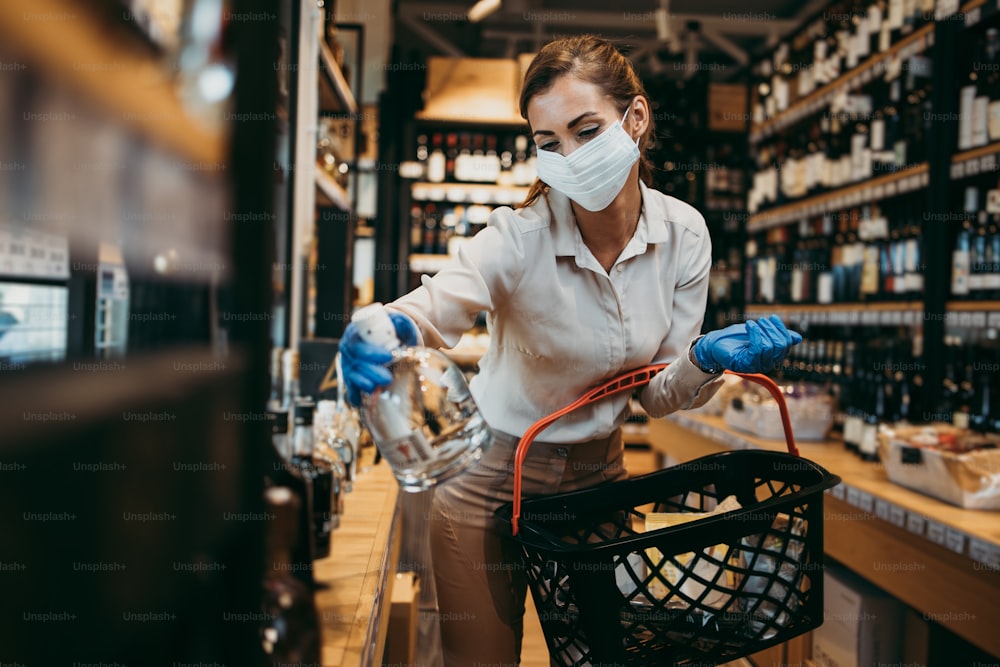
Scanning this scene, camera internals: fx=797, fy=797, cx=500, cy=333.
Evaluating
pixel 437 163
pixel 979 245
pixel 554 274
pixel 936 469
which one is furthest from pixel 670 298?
pixel 437 163

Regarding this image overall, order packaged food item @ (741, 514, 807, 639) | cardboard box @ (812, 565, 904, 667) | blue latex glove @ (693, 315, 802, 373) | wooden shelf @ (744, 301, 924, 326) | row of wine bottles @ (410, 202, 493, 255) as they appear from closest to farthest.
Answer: packaged food item @ (741, 514, 807, 639) < blue latex glove @ (693, 315, 802, 373) < cardboard box @ (812, 565, 904, 667) < wooden shelf @ (744, 301, 924, 326) < row of wine bottles @ (410, 202, 493, 255)

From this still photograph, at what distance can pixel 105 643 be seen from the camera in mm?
1805

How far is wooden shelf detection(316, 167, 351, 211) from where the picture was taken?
3229mm

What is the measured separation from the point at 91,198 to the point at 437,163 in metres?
4.10

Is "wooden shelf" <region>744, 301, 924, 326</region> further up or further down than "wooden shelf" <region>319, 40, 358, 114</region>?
further down

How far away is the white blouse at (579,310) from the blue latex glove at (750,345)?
10 cm

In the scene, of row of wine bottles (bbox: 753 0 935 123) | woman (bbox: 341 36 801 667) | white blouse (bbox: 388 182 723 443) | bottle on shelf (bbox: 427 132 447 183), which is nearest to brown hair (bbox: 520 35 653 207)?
woman (bbox: 341 36 801 667)

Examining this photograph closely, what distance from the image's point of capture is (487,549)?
1.39 metres

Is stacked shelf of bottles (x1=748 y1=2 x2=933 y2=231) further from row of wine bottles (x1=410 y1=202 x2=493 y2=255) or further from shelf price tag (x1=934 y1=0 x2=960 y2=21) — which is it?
row of wine bottles (x1=410 y1=202 x2=493 y2=255)

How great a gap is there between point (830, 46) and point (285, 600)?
4.06 meters

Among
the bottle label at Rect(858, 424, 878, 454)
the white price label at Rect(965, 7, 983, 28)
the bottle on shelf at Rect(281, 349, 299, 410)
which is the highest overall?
the white price label at Rect(965, 7, 983, 28)

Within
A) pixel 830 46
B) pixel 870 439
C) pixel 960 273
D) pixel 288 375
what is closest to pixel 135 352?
pixel 288 375

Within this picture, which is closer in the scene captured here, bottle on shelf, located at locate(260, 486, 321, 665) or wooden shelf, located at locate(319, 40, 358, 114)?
bottle on shelf, located at locate(260, 486, 321, 665)

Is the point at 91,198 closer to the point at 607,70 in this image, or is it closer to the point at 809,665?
the point at 607,70
